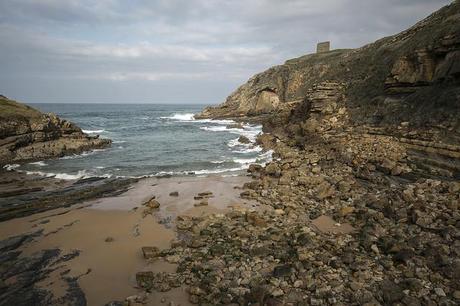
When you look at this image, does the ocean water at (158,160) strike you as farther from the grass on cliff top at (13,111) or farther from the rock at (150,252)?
the rock at (150,252)

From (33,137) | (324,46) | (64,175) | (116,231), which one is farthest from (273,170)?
(324,46)

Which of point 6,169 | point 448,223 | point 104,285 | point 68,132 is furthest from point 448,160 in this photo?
point 68,132

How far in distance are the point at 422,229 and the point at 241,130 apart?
39.6m

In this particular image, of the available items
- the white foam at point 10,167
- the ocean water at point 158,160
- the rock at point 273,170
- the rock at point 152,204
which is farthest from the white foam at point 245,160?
the white foam at point 10,167

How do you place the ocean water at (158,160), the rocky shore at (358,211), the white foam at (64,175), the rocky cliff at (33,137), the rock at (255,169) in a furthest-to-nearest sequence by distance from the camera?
the rocky cliff at (33,137) → the ocean water at (158,160) → the white foam at (64,175) → the rock at (255,169) → the rocky shore at (358,211)

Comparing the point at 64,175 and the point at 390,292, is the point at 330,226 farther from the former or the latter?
the point at 64,175

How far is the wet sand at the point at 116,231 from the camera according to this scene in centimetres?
1027

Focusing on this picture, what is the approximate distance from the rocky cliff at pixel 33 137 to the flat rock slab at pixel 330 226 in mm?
27190

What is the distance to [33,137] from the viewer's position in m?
32.8

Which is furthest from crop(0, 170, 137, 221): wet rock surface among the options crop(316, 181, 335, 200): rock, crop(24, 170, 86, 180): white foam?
crop(316, 181, 335, 200): rock

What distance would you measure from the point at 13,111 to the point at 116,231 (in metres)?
26.4

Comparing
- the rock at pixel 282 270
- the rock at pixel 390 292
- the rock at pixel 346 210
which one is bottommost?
the rock at pixel 282 270

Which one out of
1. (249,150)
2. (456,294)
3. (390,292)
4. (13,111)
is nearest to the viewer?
(456,294)

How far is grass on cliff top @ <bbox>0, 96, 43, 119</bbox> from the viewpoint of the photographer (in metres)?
32.2
